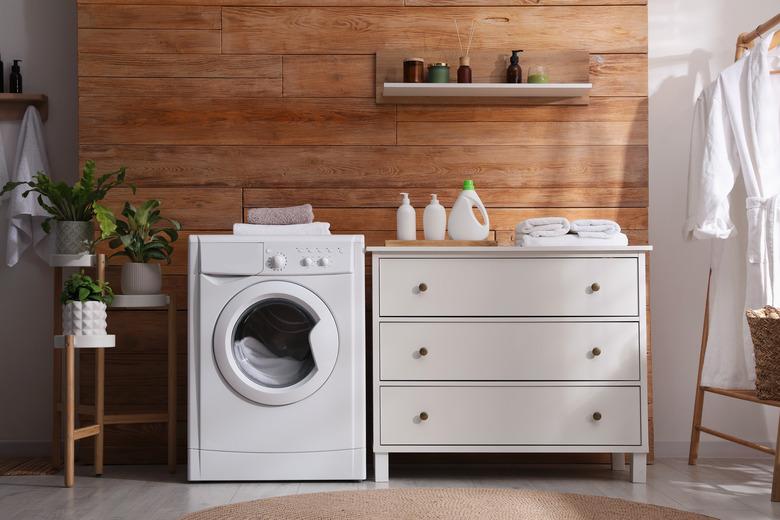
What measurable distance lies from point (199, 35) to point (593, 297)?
5.62 feet

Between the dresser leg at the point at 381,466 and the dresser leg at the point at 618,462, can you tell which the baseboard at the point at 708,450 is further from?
the dresser leg at the point at 381,466

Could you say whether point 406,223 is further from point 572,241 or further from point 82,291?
point 82,291

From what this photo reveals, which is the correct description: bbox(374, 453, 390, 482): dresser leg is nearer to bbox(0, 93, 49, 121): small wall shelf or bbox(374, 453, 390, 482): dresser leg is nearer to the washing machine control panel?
the washing machine control panel

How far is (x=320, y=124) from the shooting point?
314 centimetres

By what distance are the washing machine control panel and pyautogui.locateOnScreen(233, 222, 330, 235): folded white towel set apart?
98mm

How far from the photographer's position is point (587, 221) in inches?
111

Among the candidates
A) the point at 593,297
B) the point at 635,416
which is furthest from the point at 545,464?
the point at 593,297

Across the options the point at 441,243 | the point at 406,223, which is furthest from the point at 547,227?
the point at 406,223

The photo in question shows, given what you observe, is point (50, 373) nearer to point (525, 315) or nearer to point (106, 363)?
point (106, 363)

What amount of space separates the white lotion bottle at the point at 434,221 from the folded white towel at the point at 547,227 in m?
0.29

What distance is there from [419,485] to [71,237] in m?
1.42

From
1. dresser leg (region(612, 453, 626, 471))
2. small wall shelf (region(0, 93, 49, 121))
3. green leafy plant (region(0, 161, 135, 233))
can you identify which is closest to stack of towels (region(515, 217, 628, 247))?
dresser leg (region(612, 453, 626, 471))

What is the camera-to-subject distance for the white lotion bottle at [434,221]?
2918 mm

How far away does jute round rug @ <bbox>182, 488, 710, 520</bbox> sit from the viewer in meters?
2.20
